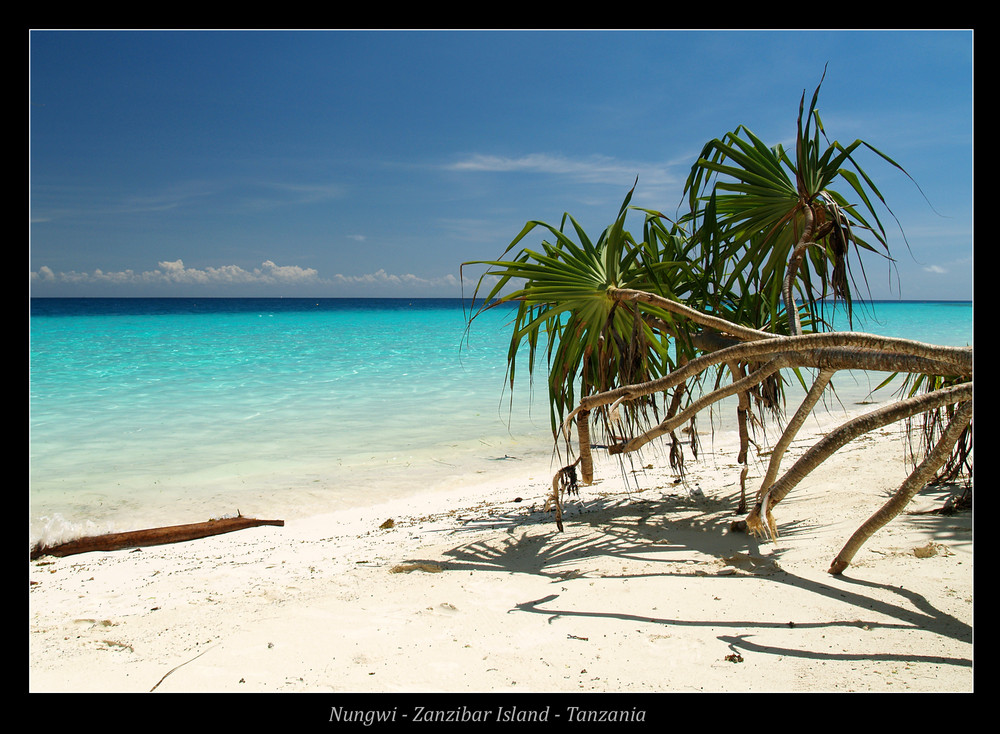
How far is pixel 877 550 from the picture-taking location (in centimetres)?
272

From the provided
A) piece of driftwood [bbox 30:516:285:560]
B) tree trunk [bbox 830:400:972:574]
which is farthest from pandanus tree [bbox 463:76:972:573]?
piece of driftwood [bbox 30:516:285:560]

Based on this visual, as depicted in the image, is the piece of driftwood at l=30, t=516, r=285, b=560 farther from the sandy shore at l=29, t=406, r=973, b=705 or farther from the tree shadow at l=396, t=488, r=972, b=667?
the tree shadow at l=396, t=488, r=972, b=667

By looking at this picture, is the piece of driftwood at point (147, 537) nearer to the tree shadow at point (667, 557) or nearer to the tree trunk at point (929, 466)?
the tree shadow at point (667, 557)

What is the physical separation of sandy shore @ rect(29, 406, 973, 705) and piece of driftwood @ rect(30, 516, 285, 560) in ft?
0.51

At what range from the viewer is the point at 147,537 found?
4.25 meters

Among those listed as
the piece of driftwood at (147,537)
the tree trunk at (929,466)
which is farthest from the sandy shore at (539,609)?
the tree trunk at (929,466)

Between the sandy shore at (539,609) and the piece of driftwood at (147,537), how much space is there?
0.16 metres

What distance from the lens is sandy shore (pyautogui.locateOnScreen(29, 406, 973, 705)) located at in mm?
1823

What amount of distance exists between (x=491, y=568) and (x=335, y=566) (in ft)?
3.11

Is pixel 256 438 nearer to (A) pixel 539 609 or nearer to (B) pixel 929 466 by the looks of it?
(A) pixel 539 609

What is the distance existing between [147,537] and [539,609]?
3.31 m

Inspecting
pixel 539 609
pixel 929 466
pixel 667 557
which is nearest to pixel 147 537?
pixel 539 609
